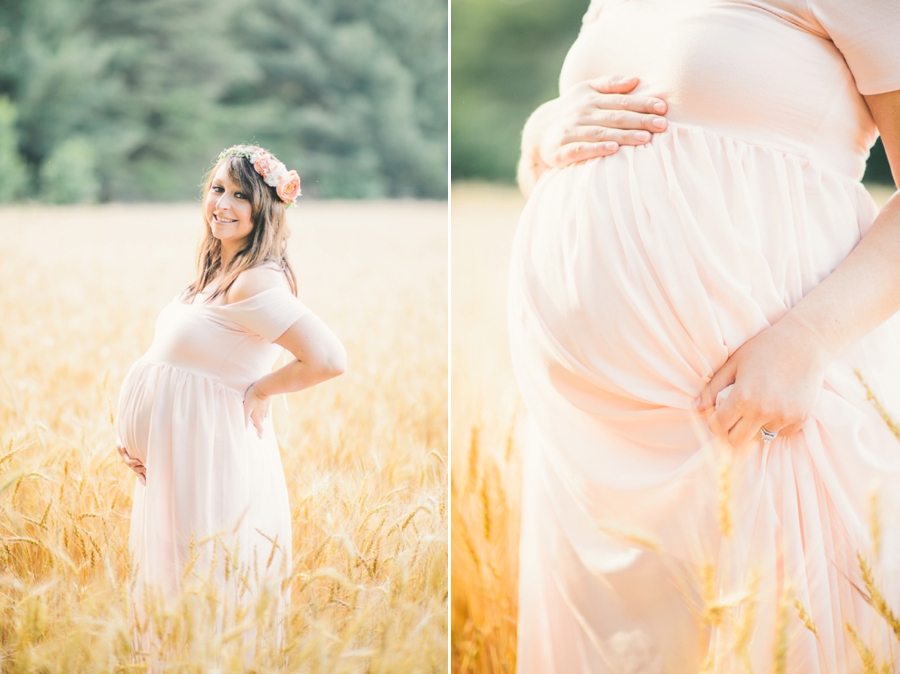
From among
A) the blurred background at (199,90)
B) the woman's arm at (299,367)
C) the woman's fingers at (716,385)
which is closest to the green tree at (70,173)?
the blurred background at (199,90)

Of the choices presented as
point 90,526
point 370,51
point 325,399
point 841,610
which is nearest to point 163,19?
point 370,51

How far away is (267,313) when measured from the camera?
1.25m

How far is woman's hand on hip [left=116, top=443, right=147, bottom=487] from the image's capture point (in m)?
1.24

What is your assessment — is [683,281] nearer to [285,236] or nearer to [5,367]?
[285,236]

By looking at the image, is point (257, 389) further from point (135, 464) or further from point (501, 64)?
point (501, 64)

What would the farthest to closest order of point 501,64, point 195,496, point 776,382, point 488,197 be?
point 488,197
point 501,64
point 195,496
point 776,382

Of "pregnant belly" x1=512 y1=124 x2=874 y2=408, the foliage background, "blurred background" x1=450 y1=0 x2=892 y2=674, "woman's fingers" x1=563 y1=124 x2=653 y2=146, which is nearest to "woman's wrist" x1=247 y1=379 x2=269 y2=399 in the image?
"blurred background" x1=450 y1=0 x2=892 y2=674

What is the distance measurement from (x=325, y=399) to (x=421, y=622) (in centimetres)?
49

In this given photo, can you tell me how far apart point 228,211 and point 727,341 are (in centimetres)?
92

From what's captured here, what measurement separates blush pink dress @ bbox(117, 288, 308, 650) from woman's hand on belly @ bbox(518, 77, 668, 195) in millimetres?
571

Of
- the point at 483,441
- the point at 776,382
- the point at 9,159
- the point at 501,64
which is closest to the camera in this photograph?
the point at 776,382

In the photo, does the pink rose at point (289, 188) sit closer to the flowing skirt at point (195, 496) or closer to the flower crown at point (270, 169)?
the flower crown at point (270, 169)

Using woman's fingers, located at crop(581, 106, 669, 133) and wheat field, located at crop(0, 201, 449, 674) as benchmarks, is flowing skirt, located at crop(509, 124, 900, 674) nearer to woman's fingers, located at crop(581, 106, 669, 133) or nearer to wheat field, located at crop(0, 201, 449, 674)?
woman's fingers, located at crop(581, 106, 669, 133)

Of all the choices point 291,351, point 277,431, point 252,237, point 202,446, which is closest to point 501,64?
point 252,237
